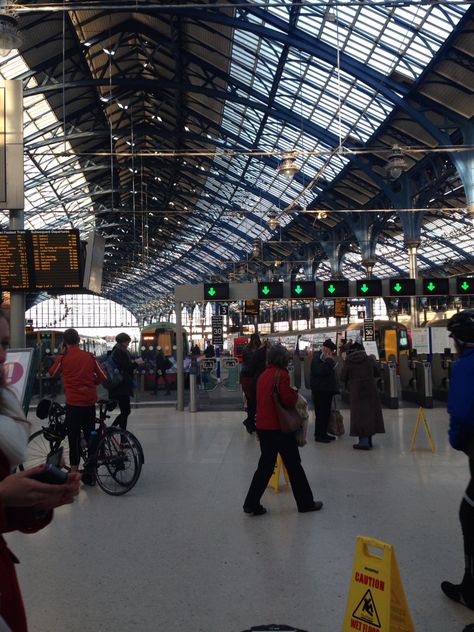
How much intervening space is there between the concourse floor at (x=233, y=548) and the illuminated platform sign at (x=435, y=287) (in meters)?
8.03

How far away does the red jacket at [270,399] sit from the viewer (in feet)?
19.5

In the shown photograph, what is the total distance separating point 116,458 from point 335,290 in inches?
397

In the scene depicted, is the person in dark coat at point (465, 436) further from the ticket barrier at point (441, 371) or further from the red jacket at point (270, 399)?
the ticket barrier at point (441, 371)

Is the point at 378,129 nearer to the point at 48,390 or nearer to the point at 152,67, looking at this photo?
the point at 152,67

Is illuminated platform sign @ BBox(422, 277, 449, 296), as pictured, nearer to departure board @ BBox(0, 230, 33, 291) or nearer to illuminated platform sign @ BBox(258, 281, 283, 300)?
illuminated platform sign @ BBox(258, 281, 283, 300)

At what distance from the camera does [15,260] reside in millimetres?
8641

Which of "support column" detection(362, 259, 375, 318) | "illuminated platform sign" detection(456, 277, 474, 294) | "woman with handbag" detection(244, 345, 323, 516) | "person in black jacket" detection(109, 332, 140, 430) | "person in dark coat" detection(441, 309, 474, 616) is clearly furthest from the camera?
"support column" detection(362, 259, 375, 318)

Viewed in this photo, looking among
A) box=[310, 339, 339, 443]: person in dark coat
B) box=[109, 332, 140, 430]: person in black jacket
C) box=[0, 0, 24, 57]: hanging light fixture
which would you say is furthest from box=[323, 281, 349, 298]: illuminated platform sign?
box=[0, 0, 24, 57]: hanging light fixture

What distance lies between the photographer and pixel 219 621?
141 inches

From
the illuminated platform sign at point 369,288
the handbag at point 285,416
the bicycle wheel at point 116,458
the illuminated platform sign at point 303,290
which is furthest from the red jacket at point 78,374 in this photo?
the illuminated platform sign at point 369,288

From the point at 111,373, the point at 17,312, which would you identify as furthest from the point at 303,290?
the point at 17,312

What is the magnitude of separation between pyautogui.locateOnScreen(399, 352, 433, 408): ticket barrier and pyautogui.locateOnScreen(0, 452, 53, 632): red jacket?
13.9 m

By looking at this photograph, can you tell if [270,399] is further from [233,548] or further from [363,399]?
[363,399]

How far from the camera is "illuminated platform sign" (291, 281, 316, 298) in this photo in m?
16.0
